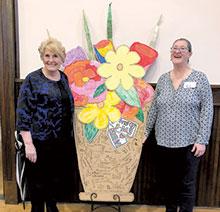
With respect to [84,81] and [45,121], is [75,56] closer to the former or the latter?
[84,81]

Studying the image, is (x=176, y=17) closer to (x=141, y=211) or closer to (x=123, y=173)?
(x=123, y=173)

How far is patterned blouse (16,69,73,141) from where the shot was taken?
1.92 meters

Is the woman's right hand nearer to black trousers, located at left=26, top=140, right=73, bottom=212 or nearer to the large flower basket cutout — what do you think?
black trousers, located at left=26, top=140, right=73, bottom=212

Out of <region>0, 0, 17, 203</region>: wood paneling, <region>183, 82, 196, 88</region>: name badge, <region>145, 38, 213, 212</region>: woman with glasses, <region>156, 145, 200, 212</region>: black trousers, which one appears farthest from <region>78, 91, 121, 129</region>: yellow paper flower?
<region>0, 0, 17, 203</region>: wood paneling

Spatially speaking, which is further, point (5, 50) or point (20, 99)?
point (5, 50)

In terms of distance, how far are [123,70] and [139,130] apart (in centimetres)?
45

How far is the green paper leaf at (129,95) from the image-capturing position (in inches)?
91.4

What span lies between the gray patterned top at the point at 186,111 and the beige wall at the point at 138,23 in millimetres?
505

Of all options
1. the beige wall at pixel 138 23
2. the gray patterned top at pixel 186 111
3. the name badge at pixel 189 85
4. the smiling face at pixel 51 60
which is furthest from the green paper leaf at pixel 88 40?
the name badge at pixel 189 85

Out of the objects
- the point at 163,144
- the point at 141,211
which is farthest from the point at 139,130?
the point at 141,211

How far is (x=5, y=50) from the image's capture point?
2.49m

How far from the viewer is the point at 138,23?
2432 millimetres

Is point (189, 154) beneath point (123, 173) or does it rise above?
above

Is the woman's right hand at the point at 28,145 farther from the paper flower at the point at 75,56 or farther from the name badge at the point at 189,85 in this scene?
the name badge at the point at 189,85
